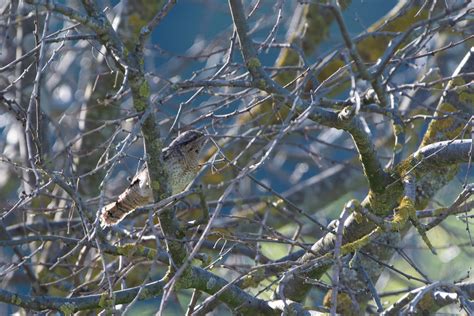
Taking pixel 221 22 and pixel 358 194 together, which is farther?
pixel 221 22

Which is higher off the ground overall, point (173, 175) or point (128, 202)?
point (173, 175)

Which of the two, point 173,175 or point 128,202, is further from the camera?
point 173,175

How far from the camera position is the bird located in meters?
4.46

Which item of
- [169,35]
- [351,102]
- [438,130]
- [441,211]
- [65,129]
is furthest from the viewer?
[169,35]

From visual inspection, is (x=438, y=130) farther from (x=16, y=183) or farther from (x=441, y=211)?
(x=16, y=183)

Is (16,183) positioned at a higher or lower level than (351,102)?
higher

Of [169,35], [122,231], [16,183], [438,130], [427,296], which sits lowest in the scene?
[427,296]

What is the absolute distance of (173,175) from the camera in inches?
181

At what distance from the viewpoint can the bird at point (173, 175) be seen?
446cm

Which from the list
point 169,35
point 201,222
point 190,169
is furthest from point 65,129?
point 169,35

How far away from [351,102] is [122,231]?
146cm

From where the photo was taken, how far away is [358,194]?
8891 mm

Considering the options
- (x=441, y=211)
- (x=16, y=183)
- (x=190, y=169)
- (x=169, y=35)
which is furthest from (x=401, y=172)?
(x=169, y=35)

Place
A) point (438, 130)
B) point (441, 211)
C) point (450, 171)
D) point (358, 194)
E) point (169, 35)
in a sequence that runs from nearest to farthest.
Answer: point (441, 211) < point (438, 130) < point (450, 171) < point (358, 194) < point (169, 35)
